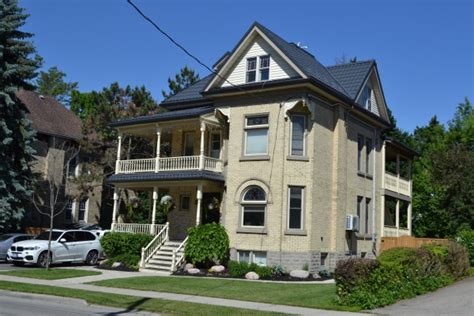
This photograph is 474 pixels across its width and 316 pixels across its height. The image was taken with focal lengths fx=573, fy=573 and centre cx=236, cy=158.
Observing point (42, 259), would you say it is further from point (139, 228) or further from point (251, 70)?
point (251, 70)

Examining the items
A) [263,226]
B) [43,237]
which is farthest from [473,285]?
[43,237]

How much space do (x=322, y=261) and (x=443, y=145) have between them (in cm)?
3240

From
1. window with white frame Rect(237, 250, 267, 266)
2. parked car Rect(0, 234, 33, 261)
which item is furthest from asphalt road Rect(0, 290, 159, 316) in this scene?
parked car Rect(0, 234, 33, 261)

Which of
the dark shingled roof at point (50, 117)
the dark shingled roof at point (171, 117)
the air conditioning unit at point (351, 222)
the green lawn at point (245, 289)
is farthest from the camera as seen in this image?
the dark shingled roof at point (50, 117)

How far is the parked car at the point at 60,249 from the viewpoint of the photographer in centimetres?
2492

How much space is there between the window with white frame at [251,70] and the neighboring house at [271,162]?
47 mm

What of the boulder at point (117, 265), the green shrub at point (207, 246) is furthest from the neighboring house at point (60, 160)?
the green shrub at point (207, 246)

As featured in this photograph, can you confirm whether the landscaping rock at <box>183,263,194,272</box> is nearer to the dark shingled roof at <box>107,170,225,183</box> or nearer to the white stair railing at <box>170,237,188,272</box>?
the white stair railing at <box>170,237,188,272</box>

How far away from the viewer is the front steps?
24438 millimetres

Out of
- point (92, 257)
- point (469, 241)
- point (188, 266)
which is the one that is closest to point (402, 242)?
point (469, 241)

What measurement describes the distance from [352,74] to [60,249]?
16.6 m

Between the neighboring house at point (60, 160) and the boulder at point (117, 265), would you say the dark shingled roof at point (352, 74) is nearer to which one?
the boulder at point (117, 265)

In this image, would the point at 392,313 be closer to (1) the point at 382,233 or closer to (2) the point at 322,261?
(2) the point at 322,261

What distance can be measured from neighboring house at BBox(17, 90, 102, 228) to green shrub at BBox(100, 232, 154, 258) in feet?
44.9
